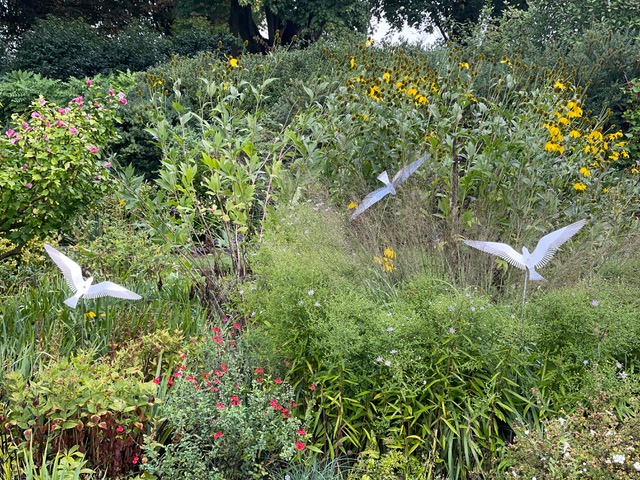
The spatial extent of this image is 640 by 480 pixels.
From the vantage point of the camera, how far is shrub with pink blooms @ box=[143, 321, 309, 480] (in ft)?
7.87

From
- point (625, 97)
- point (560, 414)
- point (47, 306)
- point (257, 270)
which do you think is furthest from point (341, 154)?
point (625, 97)

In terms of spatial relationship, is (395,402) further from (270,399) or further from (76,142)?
(76,142)

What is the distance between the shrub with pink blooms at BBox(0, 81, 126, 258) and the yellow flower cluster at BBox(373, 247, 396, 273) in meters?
2.38

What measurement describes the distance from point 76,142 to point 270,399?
2899mm

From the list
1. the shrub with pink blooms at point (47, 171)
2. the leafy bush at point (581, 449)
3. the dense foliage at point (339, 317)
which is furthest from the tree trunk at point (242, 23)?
the leafy bush at point (581, 449)

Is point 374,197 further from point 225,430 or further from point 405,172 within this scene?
point 225,430

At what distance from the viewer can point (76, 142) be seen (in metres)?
4.64

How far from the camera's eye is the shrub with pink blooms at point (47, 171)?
15.0 ft

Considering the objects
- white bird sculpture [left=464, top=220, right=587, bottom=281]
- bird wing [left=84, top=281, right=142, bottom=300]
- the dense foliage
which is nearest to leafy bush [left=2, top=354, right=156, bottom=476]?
the dense foliage

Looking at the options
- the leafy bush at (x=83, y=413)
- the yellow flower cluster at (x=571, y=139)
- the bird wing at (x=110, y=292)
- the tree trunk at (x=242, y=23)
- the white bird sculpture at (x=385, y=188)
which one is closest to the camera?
the leafy bush at (x=83, y=413)

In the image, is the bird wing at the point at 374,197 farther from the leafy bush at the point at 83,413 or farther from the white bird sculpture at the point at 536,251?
the leafy bush at the point at 83,413

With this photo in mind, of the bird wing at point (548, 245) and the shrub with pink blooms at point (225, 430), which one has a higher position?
the bird wing at point (548, 245)

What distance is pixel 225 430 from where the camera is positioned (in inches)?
96.0

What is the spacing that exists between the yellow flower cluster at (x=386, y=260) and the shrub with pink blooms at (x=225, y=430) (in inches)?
40.1
